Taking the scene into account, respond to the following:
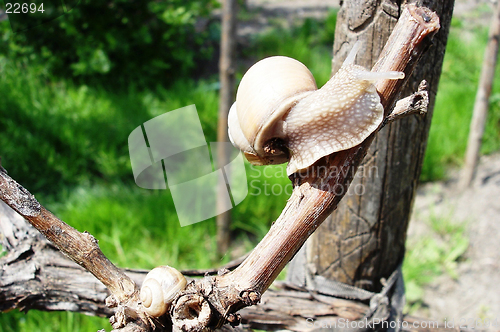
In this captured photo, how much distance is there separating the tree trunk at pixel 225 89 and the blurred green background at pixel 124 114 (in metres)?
0.16

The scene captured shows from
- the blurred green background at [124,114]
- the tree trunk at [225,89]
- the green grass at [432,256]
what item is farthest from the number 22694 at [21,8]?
the green grass at [432,256]

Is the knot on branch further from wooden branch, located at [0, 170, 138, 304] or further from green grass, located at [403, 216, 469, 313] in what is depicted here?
green grass, located at [403, 216, 469, 313]

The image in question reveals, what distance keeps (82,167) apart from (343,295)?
232 centimetres

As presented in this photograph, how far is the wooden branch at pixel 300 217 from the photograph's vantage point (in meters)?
0.68

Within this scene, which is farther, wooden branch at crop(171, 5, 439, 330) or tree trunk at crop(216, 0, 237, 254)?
tree trunk at crop(216, 0, 237, 254)

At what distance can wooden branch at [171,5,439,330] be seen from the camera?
0.68 meters

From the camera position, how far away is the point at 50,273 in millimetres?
1157

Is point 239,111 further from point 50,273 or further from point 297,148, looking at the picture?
point 50,273

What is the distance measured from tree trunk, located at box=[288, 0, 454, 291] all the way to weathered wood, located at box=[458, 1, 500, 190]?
1.99 meters

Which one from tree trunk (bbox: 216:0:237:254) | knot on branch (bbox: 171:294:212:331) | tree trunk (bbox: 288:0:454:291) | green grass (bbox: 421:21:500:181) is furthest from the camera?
green grass (bbox: 421:21:500:181)

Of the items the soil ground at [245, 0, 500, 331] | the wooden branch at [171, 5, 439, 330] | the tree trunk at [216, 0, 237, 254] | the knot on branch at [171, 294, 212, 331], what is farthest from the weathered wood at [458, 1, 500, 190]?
the knot on branch at [171, 294, 212, 331]

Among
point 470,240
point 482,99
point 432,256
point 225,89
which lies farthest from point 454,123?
point 225,89
